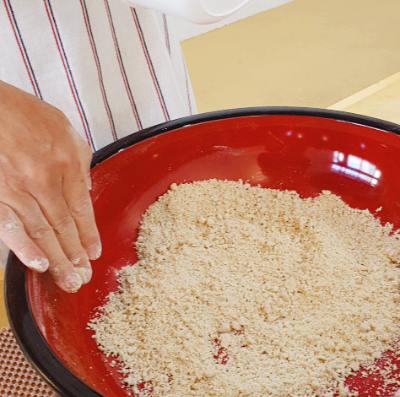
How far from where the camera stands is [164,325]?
558 mm

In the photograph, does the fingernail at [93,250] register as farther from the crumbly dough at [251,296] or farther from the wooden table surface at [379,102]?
the wooden table surface at [379,102]

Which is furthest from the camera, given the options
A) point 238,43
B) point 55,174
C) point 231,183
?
point 238,43

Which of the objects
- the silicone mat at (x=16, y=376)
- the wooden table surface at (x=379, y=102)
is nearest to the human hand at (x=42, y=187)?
the silicone mat at (x=16, y=376)

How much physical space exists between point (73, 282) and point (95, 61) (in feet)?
1.08

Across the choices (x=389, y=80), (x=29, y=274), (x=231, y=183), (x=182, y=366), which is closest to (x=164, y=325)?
(x=182, y=366)

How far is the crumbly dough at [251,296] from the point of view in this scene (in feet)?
1.67

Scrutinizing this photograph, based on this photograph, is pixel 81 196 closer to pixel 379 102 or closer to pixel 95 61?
pixel 95 61

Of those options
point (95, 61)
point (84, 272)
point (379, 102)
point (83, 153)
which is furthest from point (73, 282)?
point (379, 102)

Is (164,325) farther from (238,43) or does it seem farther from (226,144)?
(238,43)

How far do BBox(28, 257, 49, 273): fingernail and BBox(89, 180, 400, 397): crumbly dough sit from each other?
0.11 m

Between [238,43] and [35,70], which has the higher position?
[35,70]

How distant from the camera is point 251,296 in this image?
23.0 inches

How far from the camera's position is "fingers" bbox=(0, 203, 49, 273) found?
0.45m

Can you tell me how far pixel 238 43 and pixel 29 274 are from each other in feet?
5.39
